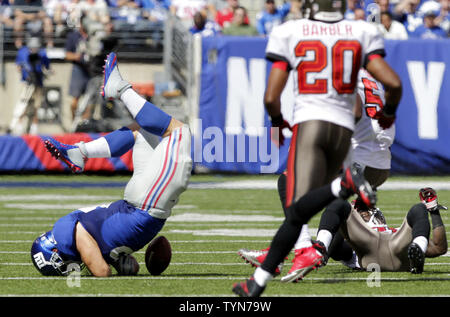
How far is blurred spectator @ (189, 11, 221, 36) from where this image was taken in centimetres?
1750

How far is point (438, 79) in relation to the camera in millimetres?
15625

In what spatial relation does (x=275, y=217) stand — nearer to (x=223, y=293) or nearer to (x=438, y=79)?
(x=223, y=293)

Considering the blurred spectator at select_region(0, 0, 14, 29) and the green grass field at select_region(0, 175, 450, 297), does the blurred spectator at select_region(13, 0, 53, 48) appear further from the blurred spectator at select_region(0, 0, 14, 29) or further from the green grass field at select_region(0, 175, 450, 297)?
the green grass field at select_region(0, 175, 450, 297)

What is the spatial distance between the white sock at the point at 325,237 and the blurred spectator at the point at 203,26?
1167 cm

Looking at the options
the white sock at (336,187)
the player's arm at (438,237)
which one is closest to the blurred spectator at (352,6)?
the player's arm at (438,237)

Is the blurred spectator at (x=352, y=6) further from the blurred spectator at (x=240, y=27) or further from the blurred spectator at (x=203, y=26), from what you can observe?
the blurred spectator at (x=203, y=26)

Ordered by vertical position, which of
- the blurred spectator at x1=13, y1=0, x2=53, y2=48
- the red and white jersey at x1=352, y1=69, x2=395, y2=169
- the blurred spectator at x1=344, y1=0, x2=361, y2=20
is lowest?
the blurred spectator at x1=13, y1=0, x2=53, y2=48

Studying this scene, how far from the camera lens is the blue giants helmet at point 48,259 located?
6.18 metres

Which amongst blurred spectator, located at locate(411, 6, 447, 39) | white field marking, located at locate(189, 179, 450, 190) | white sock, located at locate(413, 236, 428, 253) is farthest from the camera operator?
white sock, located at locate(413, 236, 428, 253)

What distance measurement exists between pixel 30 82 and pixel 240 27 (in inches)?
146

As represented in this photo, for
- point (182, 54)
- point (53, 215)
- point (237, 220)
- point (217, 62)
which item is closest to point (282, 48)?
point (237, 220)

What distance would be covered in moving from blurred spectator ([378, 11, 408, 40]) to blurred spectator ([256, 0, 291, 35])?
2035 millimetres

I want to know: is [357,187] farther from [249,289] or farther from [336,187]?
[249,289]

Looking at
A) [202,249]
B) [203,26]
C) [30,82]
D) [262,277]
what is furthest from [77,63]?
[262,277]
